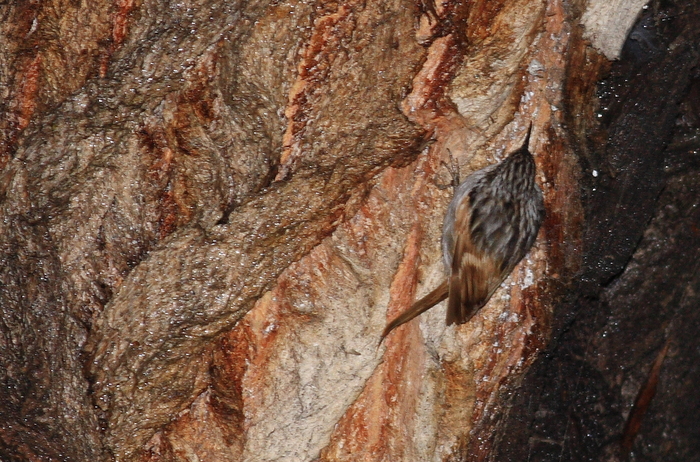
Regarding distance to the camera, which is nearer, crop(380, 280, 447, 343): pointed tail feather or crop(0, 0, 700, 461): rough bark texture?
crop(0, 0, 700, 461): rough bark texture

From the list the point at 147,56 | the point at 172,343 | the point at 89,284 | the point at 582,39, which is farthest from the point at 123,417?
the point at 582,39

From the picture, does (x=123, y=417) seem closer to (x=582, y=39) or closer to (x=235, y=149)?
(x=235, y=149)

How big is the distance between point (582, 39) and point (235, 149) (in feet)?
4.27

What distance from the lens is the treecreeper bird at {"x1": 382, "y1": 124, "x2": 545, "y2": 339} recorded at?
2.57m

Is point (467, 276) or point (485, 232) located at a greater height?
point (485, 232)

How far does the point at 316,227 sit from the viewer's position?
7.85 ft

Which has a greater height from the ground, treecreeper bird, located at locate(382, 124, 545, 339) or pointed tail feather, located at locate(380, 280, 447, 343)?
treecreeper bird, located at locate(382, 124, 545, 339)

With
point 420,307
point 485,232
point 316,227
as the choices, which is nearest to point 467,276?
point 420,307

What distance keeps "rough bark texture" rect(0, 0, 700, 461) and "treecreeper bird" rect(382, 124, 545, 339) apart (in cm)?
5

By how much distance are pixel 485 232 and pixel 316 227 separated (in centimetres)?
96

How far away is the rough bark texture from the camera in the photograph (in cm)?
215

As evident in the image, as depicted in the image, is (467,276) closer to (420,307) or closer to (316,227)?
(420,307)

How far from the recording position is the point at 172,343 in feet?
7.33

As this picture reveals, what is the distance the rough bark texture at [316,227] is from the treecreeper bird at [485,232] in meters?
0.05
